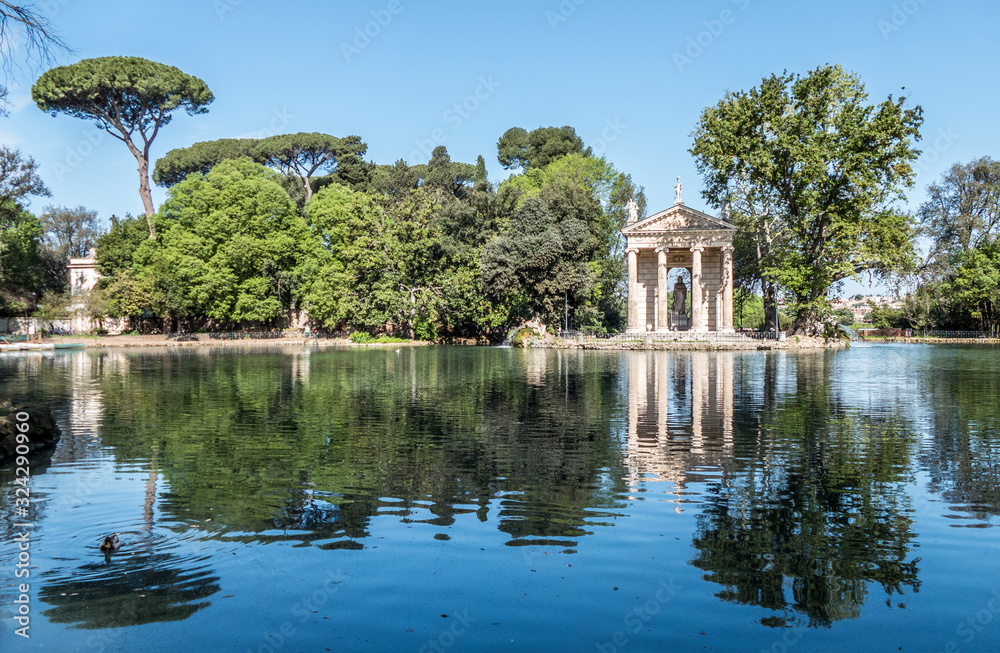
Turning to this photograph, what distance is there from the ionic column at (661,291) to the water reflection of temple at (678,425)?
38.4m

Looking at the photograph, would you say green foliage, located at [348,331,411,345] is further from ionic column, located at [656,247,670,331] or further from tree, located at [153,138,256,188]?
tree, located at [153,138,256,188]

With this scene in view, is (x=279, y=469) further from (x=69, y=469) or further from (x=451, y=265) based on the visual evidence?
(x=451, y=265)

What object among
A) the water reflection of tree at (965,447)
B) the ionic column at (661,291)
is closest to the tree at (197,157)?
the ionic column at (661,291)

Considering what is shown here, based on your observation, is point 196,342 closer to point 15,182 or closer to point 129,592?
point 15,182

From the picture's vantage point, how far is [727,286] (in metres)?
64.1

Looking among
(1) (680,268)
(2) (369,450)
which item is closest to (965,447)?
(2) (369,450)

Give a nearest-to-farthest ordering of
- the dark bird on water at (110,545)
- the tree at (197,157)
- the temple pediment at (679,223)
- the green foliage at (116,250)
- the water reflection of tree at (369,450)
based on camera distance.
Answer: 1. the dark bird on water at (110,545)
2. the water reflection of tree at (369,450)
3. the temple pediment at (679,223)
4. the green foliage at (116,250)
5. the tree at (197,157)

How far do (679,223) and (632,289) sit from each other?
7043 mm

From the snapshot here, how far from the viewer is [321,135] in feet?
310

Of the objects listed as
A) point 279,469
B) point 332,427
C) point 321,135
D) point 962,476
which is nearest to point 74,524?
point 279,469

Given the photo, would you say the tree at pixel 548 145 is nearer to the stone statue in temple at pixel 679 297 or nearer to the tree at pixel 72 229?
the stone statue in temple at pixel 679 297

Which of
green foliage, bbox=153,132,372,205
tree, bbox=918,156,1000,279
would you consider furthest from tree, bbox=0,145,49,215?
tree, bbox=918,156,1000,279

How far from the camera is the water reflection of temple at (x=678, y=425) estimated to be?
36.9 ft

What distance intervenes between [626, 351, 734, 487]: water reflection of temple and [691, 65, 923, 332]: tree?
30614 millimetres
